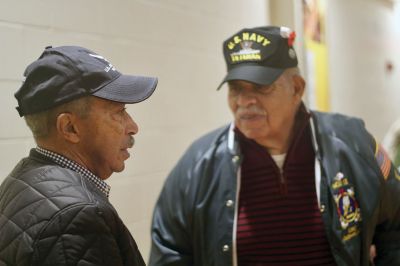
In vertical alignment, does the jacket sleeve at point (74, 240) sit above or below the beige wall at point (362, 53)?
below

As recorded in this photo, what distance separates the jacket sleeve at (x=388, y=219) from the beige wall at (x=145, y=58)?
0.85 m

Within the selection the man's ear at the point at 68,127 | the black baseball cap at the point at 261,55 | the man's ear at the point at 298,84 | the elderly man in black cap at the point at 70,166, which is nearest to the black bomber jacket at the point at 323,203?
the man's ear at the point at 298,84

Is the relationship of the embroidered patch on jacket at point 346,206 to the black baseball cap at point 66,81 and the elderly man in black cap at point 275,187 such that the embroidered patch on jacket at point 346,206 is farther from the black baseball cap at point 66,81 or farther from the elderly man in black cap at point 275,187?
the black baseball cap at point 66,81

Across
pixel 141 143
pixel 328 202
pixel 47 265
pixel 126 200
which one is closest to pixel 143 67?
pixel 141 143

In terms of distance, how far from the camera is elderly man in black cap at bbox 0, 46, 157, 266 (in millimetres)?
822

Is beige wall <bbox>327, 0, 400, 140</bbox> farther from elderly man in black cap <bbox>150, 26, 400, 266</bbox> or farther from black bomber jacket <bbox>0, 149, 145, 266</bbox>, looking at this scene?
black bomber jacket <bbox>0, 149, 145, 266</bbox>

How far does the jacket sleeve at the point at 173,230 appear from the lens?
1.63 metres

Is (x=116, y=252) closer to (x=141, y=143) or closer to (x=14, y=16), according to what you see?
(x=14, y=16)

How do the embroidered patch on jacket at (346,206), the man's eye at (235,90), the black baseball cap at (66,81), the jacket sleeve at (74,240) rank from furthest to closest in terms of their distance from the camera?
the man's eye at (235,90) < the embroidered patch on jacket at (346,206) < the black baseball cap at (66,81) < the jacket sleeve at (74,240)

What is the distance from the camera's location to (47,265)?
81 centimetres

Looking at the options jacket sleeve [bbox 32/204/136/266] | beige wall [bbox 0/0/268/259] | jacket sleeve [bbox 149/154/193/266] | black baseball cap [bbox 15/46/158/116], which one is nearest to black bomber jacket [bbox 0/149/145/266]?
jacket sleeve [bbox 32/204/136/266]

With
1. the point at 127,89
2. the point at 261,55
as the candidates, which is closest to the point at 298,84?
the point at 261,55

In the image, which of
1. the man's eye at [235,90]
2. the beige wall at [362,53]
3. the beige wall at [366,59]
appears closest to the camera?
the man's eye at [235,90]

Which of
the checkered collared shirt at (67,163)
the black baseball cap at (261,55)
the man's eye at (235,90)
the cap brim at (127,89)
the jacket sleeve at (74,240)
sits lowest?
the jacket sleeve at (74,240)
